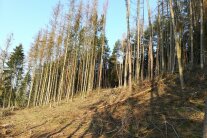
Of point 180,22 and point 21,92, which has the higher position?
point 180,22

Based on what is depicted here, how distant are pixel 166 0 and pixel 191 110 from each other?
10114mm

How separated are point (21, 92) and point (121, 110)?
36009 mm

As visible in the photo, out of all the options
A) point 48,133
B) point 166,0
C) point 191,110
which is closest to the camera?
point 191,110

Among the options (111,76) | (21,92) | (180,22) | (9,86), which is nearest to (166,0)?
(180,22)

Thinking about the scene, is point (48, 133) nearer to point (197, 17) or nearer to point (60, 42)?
point (197, 17)

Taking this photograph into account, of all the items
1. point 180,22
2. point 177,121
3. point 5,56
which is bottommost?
point 177,121

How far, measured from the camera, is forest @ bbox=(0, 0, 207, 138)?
10.0m

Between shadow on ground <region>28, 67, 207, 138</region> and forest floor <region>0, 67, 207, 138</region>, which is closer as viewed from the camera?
shadow on ground <region>28, 67, 207, 138</region>

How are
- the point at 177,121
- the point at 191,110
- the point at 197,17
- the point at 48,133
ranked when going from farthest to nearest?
the point at 197,17 < the point at 48,133 < the point at 191,110 < the point at 177,121

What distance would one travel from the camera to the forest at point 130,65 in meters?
10.0

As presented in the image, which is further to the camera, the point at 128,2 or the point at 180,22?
the point at 180,22

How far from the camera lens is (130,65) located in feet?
45.4

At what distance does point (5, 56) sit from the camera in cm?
2580

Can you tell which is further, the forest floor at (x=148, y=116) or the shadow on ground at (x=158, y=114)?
the forest floor at (x=148, y=116)
